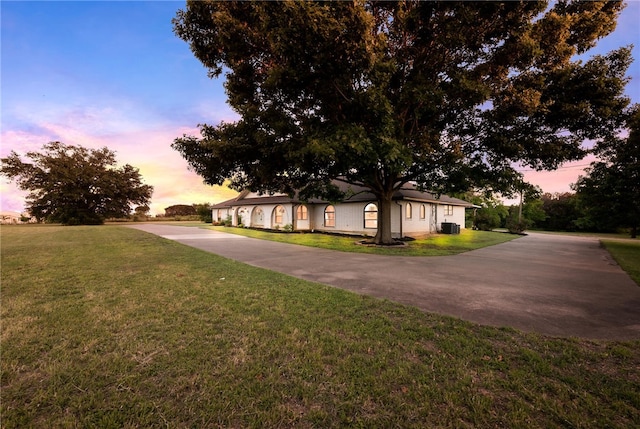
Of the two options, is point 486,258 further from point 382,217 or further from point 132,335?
point 132,335

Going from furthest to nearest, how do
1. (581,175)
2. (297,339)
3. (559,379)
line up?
(581,175) → (297,339) → (559,379)

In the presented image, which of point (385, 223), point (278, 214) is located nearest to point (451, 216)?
point (385, 223)

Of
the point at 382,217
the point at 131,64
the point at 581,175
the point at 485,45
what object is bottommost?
the point at 382,217

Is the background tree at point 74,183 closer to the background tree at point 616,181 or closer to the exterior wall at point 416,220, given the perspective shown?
the exterior wall at point 416,220

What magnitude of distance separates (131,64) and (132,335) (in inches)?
430

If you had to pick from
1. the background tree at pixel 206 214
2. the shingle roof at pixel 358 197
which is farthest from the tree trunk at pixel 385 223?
the background tree at pixel 206 214

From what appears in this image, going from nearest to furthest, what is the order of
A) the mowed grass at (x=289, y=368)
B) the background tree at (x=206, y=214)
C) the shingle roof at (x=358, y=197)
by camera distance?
the mowed grass at (x=289, y=368) → the shingle roof at (x=358, y=197) → the background tree at (x=206, y=214)

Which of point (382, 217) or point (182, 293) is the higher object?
point (382, 217)

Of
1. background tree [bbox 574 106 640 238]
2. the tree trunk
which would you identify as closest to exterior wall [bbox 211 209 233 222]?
the tree trunk

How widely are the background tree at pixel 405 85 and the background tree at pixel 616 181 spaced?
4.45 meters

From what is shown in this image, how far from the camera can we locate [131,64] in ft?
33.3

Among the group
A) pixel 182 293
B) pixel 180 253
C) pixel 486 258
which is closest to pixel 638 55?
pixel 486 258

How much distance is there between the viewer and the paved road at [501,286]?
424 centimetres

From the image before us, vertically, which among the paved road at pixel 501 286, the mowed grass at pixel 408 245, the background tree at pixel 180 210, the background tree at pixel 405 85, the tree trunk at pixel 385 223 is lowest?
the paved road at pixel 501 286
